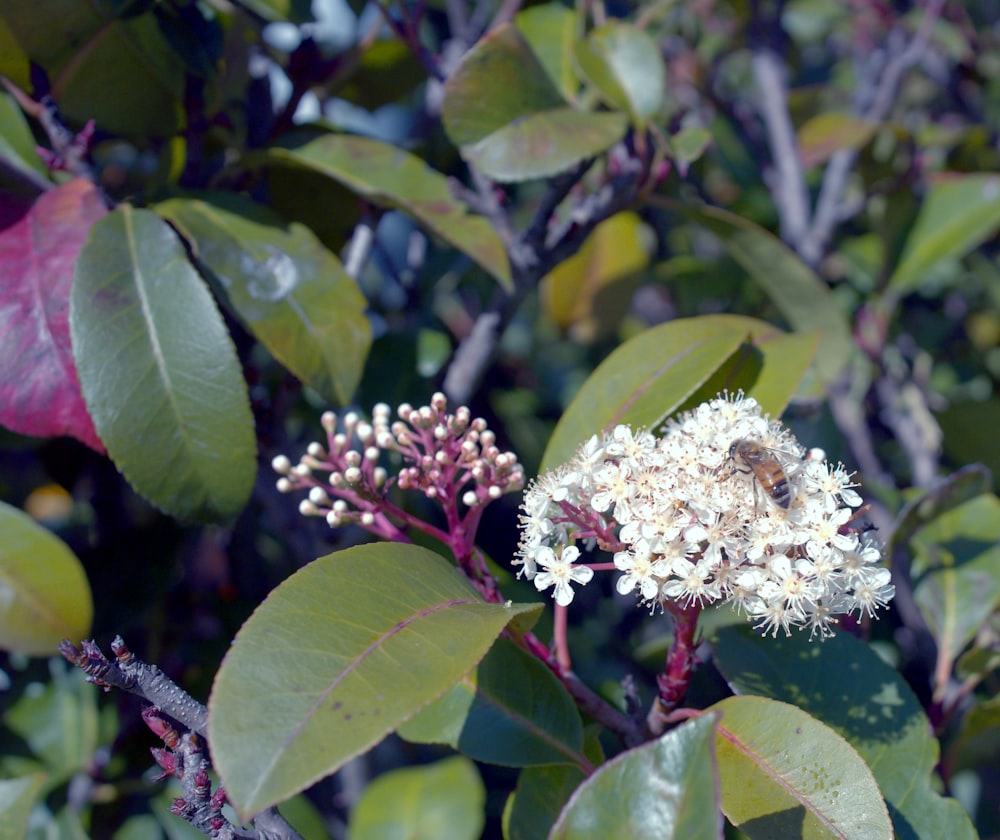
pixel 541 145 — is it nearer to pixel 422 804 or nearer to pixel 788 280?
pixel 788 280

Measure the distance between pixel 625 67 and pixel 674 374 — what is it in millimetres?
769

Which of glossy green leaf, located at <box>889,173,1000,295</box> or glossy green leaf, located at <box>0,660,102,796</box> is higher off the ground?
glossy green leaf, located at <box>889,173,1000,295</box>

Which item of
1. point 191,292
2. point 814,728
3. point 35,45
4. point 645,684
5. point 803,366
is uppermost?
point 35,45

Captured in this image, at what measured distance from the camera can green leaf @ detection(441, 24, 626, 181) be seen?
63.7 inches

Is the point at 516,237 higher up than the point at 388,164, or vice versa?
the point at 388,164

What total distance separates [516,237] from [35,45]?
0.93 metres

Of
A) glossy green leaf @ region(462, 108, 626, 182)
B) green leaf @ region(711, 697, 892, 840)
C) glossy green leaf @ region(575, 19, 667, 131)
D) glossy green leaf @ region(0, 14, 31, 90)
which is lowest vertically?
green leaf @ region(711, 697, 892, 840)

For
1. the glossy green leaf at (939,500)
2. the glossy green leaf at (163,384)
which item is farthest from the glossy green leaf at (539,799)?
the glossy green leaf at (939,500)

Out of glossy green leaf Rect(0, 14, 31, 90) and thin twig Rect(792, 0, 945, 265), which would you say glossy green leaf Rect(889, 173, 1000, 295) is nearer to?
thin twig Rect(792, 0, 945, 265)

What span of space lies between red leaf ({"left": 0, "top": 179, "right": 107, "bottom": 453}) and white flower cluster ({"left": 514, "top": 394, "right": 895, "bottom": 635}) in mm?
768

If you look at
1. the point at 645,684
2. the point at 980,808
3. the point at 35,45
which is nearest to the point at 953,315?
the point at 980,808

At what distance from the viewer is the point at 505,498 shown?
2.49 meters

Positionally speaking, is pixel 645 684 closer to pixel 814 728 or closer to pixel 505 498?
pixel 505 498

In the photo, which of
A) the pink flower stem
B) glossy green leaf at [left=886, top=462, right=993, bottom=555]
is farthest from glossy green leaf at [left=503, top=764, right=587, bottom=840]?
glossy green leaf at [left=886, top=462, right=993, bottom=555]
